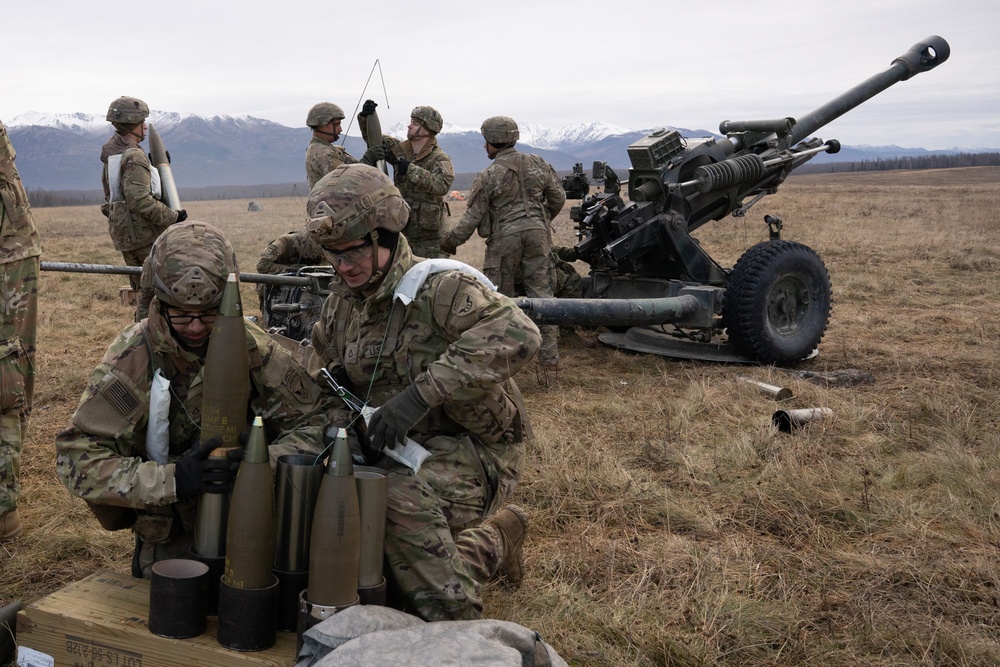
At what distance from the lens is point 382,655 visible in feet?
8.45

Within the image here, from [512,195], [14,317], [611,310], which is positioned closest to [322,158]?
[512,195]

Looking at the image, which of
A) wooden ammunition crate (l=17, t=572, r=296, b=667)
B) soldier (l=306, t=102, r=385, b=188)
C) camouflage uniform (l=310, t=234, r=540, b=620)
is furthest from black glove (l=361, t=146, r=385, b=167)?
wooden ammunition crate (l=17, t=572, r=296, b=667)

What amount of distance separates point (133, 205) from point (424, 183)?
241cm

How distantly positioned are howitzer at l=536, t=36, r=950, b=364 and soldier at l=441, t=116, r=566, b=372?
0.61m

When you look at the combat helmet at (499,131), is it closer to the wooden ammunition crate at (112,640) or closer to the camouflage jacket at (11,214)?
the camouflage jacket at (11,214)

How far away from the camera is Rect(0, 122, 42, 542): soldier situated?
14.7ft

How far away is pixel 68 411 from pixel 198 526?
4.42 m

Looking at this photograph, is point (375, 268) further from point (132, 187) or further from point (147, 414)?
point (132, 187)

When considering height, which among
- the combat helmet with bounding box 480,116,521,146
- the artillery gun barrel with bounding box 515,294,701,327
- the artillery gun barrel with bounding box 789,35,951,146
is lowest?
the artillery gun barrel with bounding box 515,294,701,327

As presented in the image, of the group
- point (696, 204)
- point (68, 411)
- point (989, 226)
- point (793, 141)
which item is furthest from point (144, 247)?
point (989, 226)

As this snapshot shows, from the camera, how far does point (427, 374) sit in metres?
3.33

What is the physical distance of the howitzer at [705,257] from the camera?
27.2ft

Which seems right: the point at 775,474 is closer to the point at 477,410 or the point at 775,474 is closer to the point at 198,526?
the point at 477,410

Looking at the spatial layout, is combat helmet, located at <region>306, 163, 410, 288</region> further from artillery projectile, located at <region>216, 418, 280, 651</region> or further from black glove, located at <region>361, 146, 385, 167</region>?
black glove, located at <region>361, 146, 385, 167</region>
